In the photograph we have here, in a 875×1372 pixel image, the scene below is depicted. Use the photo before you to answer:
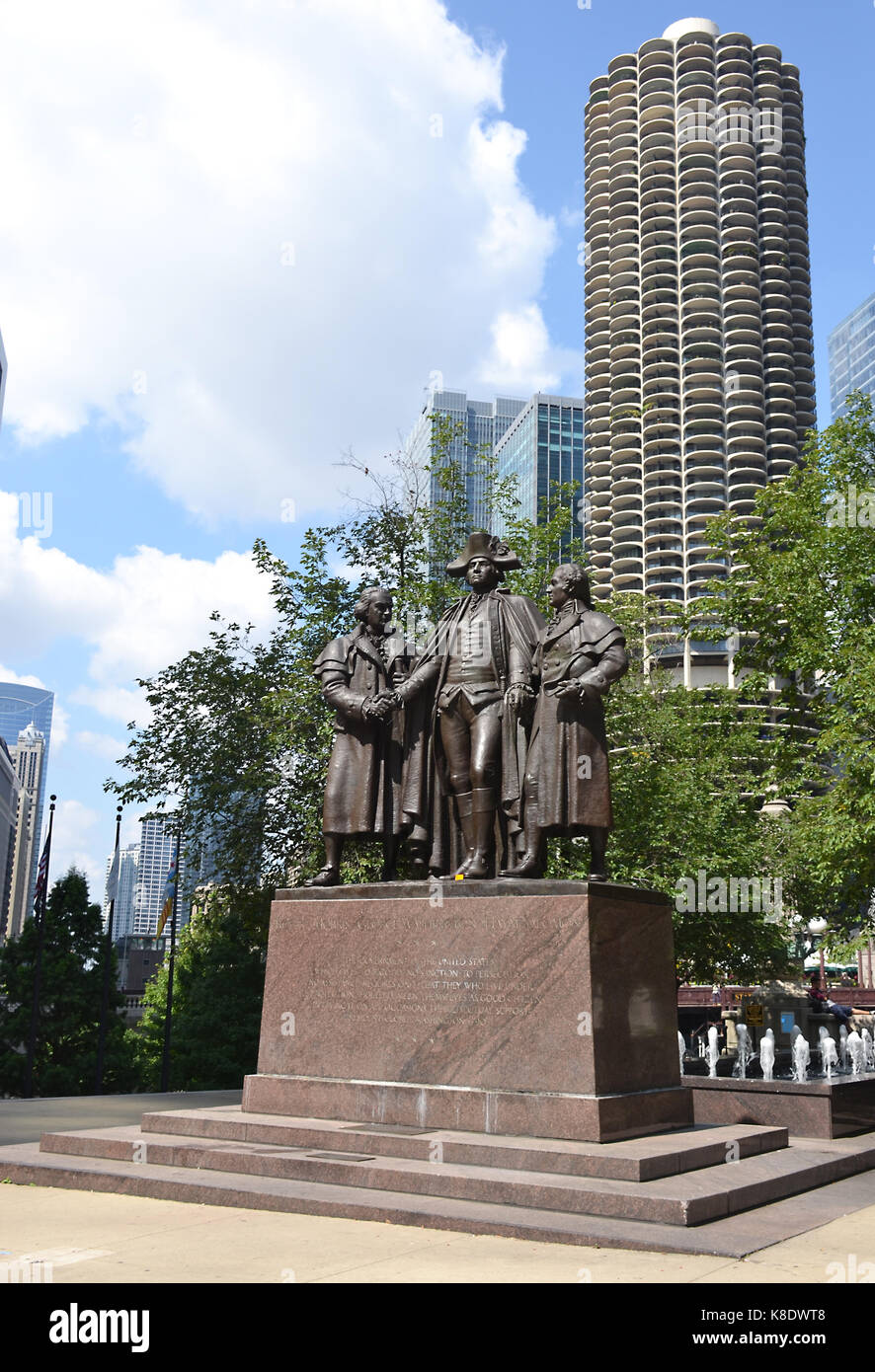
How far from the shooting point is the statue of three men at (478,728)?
10383 millimetres

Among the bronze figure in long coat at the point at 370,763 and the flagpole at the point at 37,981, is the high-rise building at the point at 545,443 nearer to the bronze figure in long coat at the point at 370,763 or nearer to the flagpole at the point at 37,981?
the flagpole at the point at 37,981

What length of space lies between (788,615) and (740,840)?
6005mm

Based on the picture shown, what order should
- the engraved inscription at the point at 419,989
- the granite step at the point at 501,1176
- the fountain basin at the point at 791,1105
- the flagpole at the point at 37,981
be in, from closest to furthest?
the granite step at the point at 501,1176, the engraved inscription at the point at 419,989, the fountain basin at the point at 791,1105, the flagpole at the point at 37,981

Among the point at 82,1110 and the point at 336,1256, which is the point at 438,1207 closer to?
the point at 336,1256

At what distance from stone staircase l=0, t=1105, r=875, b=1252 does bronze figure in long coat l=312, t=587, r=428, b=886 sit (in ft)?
9.06

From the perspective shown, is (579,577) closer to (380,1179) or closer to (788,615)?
(380,1179)

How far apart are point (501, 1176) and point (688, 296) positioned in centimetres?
14209

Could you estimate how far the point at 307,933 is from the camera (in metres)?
10.8

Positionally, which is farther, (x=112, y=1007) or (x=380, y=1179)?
(x=112, y=1007)

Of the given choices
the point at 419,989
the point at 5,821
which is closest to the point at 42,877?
the point at 419,989

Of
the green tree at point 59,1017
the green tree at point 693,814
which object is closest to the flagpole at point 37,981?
the green tree at point 59,1017

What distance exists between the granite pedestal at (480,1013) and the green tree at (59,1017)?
24007 mm

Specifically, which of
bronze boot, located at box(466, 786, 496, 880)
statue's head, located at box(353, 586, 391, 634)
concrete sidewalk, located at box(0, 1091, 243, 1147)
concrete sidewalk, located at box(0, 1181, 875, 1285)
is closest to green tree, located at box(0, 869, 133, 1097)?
concrete sidewalk, located at box(0, 1091, 243, 1147)
